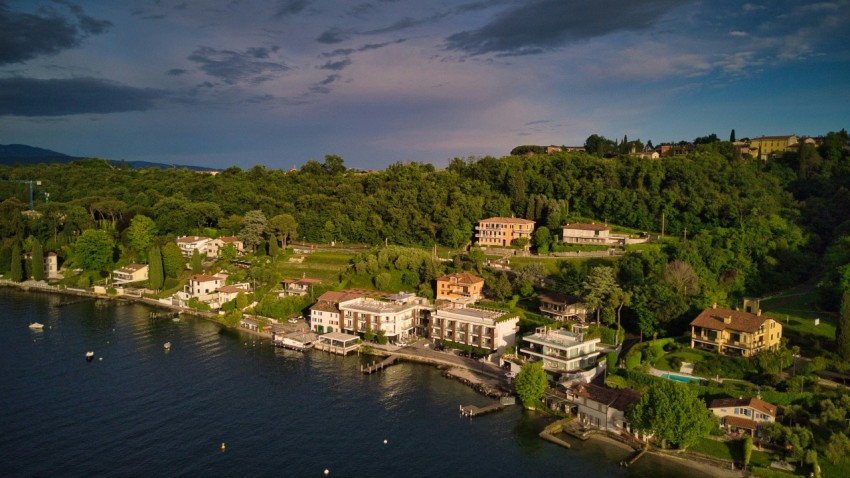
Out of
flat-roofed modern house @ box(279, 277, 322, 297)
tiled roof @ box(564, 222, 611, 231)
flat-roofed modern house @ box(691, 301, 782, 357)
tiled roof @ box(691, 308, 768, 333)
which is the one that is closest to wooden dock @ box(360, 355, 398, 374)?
flat-roofed modern house @ box(279, 277, 322, 297)

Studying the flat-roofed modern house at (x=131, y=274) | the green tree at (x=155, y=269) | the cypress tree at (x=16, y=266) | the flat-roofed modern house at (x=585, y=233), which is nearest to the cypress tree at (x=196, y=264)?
the green tree at (x=155, y=269)

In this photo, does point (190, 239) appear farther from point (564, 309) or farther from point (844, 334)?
point (844, 334)

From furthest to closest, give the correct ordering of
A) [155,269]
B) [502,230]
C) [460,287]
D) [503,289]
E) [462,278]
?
[502,230], [155,269], [462,278], [460,287], [503,289]

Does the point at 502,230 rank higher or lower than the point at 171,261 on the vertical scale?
higher

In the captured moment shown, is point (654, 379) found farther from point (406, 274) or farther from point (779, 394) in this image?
point (406, 274)

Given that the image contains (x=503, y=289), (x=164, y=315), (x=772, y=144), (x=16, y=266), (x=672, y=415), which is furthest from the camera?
(x=772, y=144)

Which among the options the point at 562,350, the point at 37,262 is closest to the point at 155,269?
the point at 37,262

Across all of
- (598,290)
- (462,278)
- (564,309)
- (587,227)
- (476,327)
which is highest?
(587,227)
